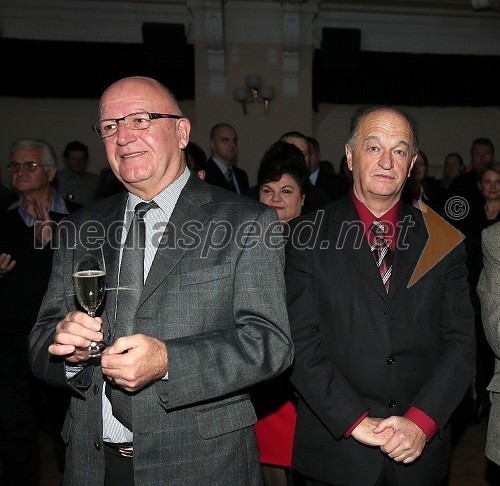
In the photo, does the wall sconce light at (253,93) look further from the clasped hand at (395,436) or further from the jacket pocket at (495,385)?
the clasped hand at (395,436)

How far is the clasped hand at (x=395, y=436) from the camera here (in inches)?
73.4

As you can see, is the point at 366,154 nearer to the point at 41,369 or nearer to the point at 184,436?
the point at 184,436

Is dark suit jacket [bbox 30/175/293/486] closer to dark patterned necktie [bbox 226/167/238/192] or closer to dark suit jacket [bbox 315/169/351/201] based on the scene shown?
dark suit jacket [bbox 315/169/351/201]

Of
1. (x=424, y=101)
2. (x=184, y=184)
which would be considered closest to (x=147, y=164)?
(x=184, y=184)

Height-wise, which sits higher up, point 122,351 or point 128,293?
point 128,293

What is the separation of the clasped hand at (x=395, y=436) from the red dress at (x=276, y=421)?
0.84 m

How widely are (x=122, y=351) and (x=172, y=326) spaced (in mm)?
255

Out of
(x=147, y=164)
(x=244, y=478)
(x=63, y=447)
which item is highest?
(x=147, y=164)

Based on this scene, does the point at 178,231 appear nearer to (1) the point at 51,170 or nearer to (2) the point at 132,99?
(2) the point at 132,99

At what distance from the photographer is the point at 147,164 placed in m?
1.77

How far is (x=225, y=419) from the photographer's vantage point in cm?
169

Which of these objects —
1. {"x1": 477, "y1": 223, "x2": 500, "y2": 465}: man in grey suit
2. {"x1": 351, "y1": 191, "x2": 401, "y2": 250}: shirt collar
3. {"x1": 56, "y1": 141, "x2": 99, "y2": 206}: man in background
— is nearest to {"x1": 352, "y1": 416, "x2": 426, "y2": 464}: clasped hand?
{"x1": 477, "y1": 223, "x2": 500, "y2": 465}: man in grey suit

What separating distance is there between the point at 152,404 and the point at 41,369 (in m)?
0.38

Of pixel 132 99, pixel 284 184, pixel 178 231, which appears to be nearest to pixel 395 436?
pixel 178 231
